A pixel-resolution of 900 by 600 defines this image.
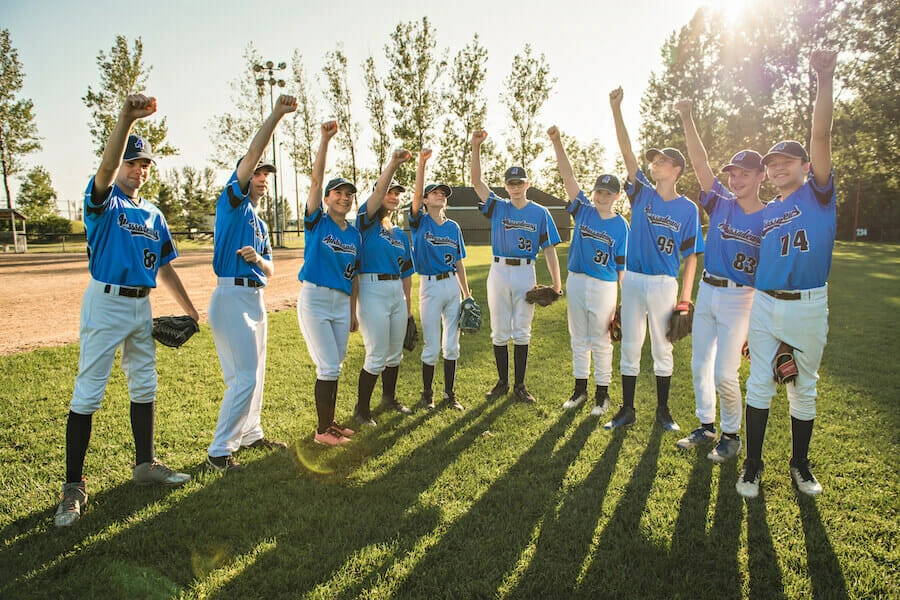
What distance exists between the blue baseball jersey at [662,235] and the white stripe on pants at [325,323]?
8.32 feet

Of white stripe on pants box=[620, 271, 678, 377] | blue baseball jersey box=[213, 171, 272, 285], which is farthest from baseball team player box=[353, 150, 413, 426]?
white stripe on pants box=[620, 271, 678, 377]

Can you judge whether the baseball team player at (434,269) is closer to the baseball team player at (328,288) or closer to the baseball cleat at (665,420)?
the baseball team player at (328,288)

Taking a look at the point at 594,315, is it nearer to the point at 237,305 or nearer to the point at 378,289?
the point at 378,289

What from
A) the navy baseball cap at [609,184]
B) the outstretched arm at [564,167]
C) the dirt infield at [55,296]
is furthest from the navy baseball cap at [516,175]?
the dirt infield at [55,296]

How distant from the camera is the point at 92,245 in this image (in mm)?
3328

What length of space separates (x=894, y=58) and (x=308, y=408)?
33.6m

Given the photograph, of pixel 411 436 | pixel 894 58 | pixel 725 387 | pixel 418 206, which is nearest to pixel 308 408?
pixel 411 436

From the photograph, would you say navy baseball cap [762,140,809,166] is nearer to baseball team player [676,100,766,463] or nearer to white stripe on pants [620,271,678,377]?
baseball team player [676,100,766,463]

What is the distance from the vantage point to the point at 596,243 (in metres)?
5.06

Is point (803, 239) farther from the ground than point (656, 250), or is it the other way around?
point (803, 239)

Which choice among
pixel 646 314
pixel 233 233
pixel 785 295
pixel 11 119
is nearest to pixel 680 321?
pixel 646 314

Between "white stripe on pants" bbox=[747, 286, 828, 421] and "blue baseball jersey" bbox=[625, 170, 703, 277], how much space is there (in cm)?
105

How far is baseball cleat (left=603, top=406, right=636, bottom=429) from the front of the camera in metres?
4.73

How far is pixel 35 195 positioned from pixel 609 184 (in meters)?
44.0
